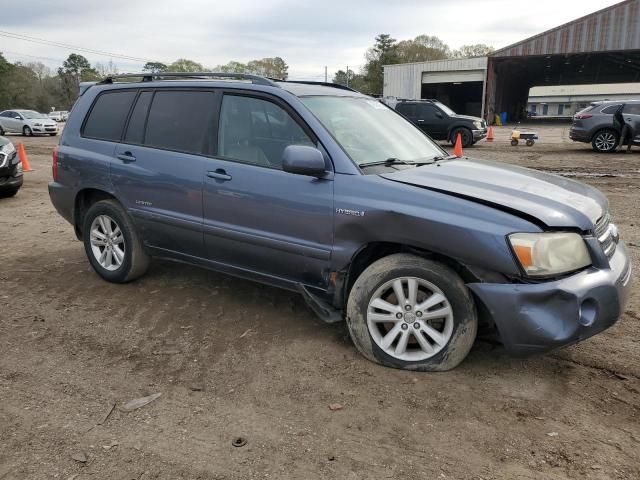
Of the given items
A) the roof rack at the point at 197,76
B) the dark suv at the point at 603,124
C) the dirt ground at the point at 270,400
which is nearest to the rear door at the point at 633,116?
the dark suv at the point at 603,124

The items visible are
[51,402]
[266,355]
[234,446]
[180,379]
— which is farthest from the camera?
[266,355]

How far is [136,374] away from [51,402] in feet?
1.63

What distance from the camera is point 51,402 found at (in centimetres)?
303

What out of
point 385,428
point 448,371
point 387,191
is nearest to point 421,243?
point 387,191

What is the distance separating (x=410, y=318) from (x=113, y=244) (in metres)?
2.93

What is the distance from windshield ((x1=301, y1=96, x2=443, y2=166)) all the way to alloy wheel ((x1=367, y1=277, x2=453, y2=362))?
89cm

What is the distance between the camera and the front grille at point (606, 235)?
322 cm

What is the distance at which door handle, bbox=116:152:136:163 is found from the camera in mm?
4496

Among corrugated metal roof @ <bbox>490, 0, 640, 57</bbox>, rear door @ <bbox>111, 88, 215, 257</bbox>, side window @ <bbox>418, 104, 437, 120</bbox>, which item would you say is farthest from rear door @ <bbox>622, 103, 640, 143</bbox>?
corrugated metal roof @ <bbox>490, 0, 640, 57</bbox>

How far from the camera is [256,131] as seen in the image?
13.0ft

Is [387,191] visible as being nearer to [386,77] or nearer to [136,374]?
[136,374]

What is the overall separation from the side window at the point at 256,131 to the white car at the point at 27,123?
28.3 metres

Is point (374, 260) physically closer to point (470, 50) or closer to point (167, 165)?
point (167, 165)

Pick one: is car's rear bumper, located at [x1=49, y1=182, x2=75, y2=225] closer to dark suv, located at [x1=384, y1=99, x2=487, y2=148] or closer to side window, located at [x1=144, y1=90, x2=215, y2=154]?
side window, located at [x1=144, y1=90, x2=215, y2=154]
